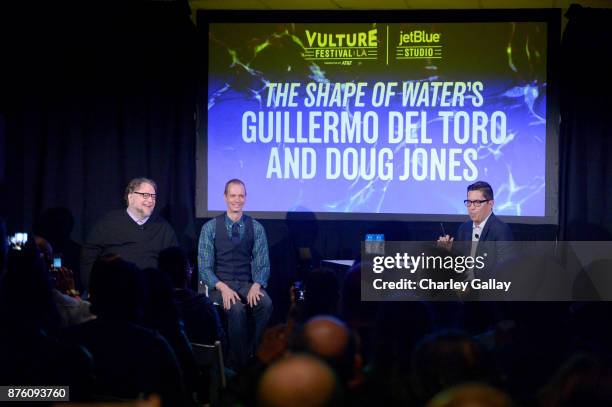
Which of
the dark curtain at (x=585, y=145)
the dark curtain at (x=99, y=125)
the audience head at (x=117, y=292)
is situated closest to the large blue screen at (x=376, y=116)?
the dark curtain at (x=585, y=145)

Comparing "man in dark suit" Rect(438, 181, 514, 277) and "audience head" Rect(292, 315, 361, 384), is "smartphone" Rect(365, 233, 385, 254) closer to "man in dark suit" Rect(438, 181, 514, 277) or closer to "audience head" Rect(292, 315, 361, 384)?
"man in dark suit" Rect(438, 181, 514, 277)

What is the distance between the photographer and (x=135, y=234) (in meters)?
5.54

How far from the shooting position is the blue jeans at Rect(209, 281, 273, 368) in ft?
17.4

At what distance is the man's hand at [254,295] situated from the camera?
5.35 m

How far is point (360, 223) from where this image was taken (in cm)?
613

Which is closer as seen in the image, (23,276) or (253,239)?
(23,276)

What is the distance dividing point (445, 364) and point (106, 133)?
5.14 m

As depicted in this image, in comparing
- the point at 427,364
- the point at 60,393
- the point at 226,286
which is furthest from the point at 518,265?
the point at 226,286

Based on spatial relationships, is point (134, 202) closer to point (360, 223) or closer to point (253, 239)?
point (253, 239)

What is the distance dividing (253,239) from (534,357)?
11.5 ft

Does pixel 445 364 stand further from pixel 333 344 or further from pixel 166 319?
pixel 166 319

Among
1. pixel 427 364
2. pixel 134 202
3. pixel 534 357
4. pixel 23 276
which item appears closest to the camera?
pixel 427 364

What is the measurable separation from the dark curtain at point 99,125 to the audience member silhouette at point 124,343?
364cm

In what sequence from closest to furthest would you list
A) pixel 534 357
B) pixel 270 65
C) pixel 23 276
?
pixel 534 357 → pixel 23 276 → pixel 270 65
